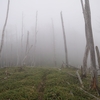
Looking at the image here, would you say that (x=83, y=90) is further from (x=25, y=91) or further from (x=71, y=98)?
(x=25, y=91)

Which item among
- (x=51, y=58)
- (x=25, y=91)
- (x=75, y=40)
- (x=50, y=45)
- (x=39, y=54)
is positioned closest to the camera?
(x=25, y=91)

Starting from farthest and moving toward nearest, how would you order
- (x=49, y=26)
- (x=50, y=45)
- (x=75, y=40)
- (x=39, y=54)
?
(x=49, y=26) < (x=75, y=40) < (x=50, y=45) < (x=39, y=54)

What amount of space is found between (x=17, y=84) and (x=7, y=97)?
103 inches

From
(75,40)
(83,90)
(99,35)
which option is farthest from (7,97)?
(99,35)

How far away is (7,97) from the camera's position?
25.7ft

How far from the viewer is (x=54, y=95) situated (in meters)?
8.02

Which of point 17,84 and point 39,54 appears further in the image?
point 39,54

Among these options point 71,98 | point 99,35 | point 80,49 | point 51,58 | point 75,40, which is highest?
point 99,35

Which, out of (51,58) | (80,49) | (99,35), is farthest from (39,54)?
(99,35)

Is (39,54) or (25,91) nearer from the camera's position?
(25,91)

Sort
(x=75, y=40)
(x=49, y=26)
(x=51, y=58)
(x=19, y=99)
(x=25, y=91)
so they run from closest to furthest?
1. (x=19, y=99)
2. (x=25, y=91)
3. (x=51, y=58)
4. (x=75, y=40)
5. (x=49, y=26)

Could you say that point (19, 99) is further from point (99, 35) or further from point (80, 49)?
point (99, 35)

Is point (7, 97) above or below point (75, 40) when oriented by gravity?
below

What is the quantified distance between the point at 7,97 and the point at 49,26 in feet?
204
